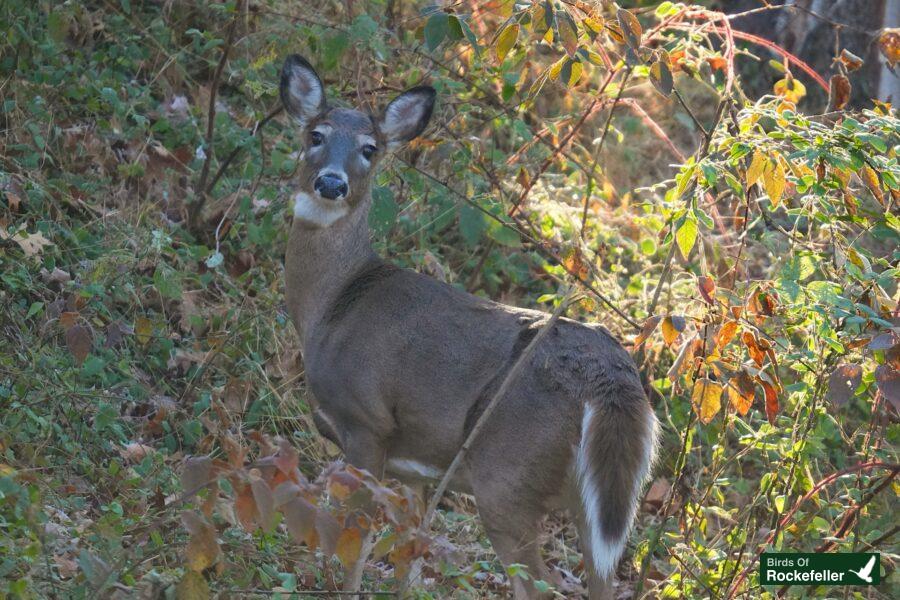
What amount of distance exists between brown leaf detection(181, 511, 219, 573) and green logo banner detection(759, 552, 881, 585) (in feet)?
7.80

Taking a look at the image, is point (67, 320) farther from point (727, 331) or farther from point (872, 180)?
point (872, 180)

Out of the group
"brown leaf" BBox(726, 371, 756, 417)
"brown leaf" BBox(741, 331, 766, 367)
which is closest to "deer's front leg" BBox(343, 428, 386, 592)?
"brown leaf" BBox(726, 371, 756, 417)

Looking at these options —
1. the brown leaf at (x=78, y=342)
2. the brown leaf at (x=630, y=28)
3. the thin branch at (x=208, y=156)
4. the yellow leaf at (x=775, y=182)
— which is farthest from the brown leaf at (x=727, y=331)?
the thin branch at (x=208, y=156)

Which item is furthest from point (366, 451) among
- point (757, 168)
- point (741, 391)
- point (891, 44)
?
point (891, 44)

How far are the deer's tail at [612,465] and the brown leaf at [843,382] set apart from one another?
67cm

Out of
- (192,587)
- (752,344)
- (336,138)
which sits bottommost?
(192,587)

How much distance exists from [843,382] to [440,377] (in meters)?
1.61

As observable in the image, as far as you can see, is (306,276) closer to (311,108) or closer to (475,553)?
A: (311,108)

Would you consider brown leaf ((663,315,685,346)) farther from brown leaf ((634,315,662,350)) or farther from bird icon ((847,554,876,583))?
bird icon ((847,554,876,583))

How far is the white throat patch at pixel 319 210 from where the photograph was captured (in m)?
5.61

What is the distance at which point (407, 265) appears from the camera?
23.3ft

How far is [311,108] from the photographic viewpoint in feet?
19.2

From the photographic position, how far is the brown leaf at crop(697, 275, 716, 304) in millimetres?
4422

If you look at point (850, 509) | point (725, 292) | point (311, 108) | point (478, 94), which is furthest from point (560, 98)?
point (850, 509)
